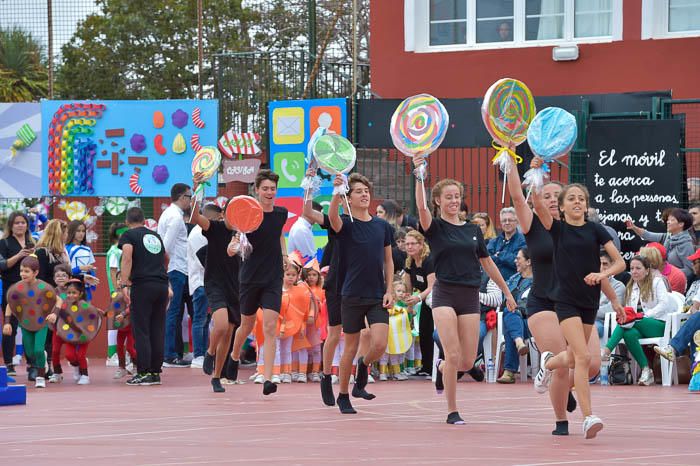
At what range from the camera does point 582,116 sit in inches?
747

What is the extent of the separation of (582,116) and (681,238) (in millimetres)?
3226

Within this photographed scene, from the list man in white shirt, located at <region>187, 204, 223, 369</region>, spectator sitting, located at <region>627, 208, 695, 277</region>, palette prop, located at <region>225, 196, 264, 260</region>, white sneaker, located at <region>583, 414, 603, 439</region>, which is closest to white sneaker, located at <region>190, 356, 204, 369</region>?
man in white shirt, located at <region>187, 204, 223, 369</region>

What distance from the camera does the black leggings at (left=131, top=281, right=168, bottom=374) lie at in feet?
49.8

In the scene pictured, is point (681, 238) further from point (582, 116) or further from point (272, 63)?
point (272, 63)

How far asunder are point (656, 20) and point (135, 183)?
29.4ft

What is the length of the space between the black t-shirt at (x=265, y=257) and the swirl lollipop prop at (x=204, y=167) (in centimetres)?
67

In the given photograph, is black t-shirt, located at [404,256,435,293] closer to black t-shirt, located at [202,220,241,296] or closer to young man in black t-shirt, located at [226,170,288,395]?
black t-shirt, located at [202,220,241,296]

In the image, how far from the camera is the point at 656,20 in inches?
856

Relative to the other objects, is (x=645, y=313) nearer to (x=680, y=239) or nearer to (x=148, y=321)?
(x=680, y=239)

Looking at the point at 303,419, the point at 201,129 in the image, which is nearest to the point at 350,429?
the point at 303,419

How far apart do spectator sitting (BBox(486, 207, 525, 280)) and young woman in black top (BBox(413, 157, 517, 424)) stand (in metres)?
5.10

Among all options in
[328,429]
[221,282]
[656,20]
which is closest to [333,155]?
[221,282]

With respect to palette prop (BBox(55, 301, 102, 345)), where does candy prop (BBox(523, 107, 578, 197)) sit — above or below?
above

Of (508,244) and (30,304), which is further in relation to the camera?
(508,244)
